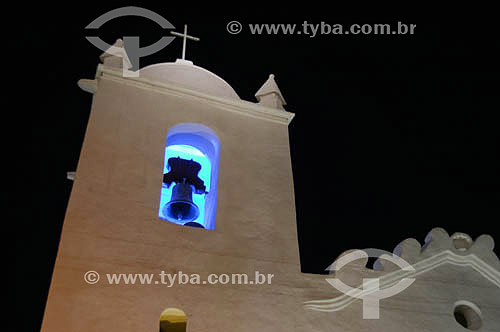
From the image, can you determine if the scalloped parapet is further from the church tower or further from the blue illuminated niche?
the blue illuminated niche

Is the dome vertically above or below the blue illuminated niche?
above

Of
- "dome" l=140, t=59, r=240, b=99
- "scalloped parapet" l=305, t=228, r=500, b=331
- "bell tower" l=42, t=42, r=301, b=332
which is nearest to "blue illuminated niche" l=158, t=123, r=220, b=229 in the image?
"bell tower" l=42, t=42, r=301, b=332

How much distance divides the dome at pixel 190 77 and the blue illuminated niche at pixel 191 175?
25.2 inches

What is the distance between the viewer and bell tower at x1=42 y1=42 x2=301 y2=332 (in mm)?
5445

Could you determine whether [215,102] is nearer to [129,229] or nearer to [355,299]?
[129,229]

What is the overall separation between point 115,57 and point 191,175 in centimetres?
184

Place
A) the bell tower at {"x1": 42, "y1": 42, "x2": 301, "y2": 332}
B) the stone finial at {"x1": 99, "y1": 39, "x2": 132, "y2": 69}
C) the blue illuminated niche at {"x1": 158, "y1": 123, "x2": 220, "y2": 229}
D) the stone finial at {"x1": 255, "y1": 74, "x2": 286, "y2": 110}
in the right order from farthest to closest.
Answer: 1. the stone finial at {"x1": 255, "y1": 74, "x2": 286, "y2": 110}
2. the stone finial at {"x1": 99, "y1": 39, "x2": 132, "y2": 69}
3. the blue illuminated niche at {"x1": 158, "y1": 123, "x2": 220, "y2": 229}
4. the bell tower at {"x1": 42, "y1": 42, "x2": 301, "y2": 332}

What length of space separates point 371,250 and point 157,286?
2590mm

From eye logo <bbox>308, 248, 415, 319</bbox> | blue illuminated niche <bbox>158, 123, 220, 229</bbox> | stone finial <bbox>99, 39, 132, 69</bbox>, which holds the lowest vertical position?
eye logo <bbox>308, 248, 415, 319</bbox>

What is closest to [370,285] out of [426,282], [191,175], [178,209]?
[426,282]

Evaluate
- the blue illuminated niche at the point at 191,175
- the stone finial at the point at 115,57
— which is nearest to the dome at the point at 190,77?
the stone finial at the point at 115,57

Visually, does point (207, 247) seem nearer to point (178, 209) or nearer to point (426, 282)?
point (178, 209)

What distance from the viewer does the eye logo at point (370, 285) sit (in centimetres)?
631

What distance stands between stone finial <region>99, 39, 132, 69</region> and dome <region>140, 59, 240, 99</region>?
0.27 metres
